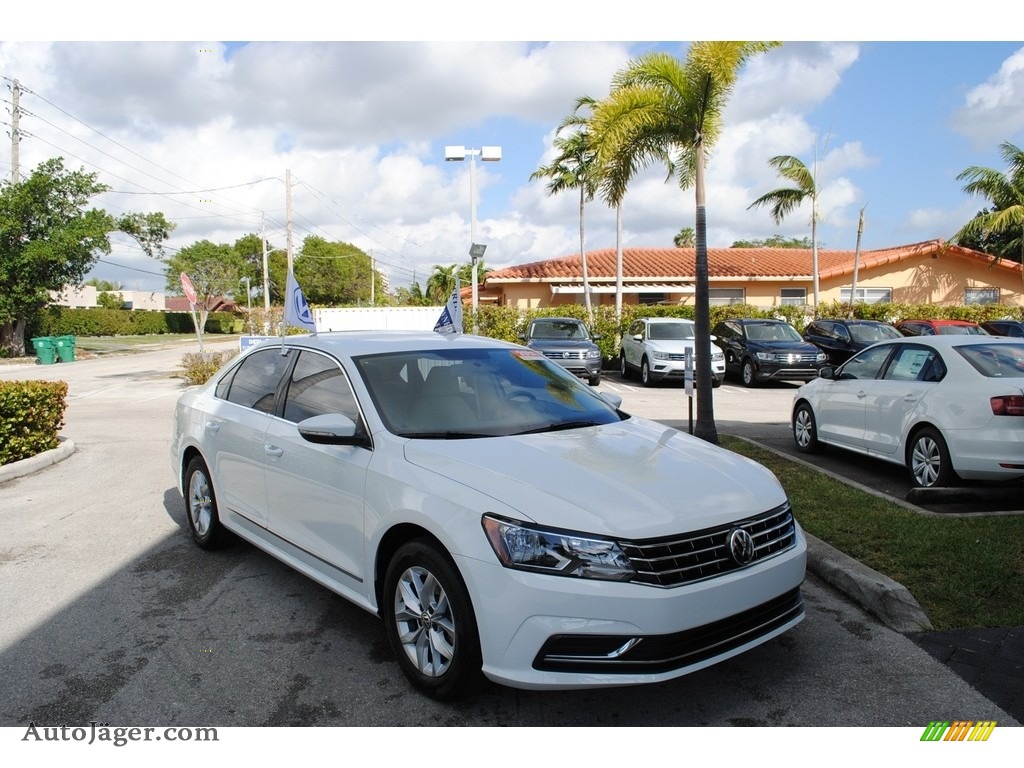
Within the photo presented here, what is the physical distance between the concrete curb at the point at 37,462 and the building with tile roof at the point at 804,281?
74.1ft

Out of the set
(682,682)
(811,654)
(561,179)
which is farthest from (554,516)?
(561,179)

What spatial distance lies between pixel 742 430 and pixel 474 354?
771 cm

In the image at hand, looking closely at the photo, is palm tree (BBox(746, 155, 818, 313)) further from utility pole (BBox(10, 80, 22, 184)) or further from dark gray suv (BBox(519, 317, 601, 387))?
utility pole (BBox(10, 80, 22, 184))

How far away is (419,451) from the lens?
12.1 feet

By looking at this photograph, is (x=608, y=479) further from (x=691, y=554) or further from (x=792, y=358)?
(x=792, y=358)

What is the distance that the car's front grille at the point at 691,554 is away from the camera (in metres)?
3.06

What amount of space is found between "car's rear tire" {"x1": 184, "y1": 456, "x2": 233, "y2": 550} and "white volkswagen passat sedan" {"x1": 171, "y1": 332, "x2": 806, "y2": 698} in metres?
0.62

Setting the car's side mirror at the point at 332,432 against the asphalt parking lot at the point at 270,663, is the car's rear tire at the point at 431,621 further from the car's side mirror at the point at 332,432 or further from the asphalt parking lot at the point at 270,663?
the car's side mirror at the point at 332,432

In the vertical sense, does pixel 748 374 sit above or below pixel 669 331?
below

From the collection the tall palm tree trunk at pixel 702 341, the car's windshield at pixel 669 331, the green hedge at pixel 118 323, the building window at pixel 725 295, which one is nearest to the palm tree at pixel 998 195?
the building window at pixel 725 295

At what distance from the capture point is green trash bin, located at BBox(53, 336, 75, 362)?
29.7 m

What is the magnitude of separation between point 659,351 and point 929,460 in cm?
1188

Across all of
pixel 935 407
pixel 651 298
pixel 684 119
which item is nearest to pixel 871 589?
pixel 935 407

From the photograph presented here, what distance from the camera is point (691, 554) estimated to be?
316cm
